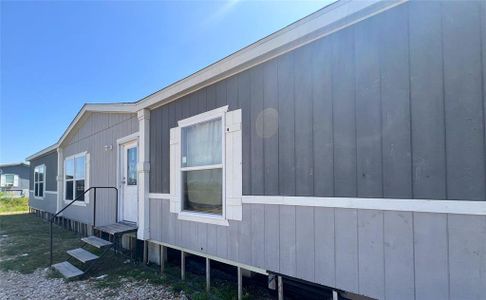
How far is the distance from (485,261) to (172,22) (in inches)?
298

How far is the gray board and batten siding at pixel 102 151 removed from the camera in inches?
270

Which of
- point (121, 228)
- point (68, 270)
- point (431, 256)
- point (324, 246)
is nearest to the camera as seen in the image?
point (431, 256)

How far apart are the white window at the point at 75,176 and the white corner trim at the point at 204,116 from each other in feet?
19.6

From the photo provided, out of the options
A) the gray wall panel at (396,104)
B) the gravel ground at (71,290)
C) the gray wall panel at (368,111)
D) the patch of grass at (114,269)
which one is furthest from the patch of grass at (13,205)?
the gray wall panel at (396,104)

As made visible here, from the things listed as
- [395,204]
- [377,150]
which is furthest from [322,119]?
[395,204]

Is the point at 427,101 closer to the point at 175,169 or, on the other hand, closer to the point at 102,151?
the point at 175,169

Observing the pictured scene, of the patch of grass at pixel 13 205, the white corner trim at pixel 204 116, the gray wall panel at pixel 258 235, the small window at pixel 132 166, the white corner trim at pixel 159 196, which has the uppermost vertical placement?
the white corner trim at pixel 204 116

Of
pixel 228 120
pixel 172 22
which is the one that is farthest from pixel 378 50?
pixel 172 22

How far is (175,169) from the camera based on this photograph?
4691 mm

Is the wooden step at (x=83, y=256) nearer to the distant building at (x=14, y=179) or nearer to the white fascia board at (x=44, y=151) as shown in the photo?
the white fascia board at (x=44, y=151)

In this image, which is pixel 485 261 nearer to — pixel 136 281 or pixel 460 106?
pixel 460 106

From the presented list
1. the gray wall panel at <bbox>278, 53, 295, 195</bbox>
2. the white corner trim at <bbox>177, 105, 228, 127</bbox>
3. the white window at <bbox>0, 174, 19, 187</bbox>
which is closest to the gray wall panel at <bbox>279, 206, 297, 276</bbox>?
the gray wall panel at <bbox>278, 53, 295, 195</bbox>

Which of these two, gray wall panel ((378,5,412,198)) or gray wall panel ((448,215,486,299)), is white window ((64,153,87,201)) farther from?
gray wall panel ((448,215,486,299))

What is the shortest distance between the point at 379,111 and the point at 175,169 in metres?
3.26
